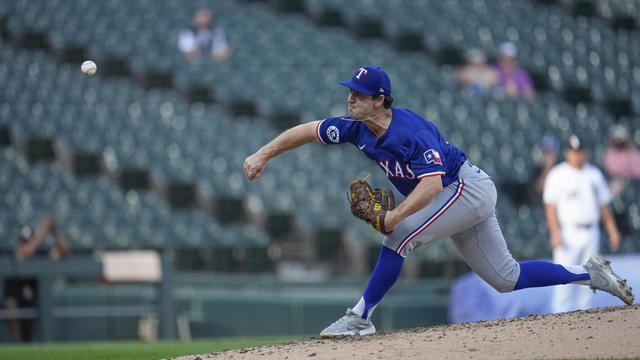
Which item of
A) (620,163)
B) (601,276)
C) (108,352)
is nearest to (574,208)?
(601,276)

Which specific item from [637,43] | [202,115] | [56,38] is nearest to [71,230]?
[202,115]

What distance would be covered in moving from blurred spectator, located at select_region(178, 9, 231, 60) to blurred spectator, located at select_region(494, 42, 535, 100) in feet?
13.8

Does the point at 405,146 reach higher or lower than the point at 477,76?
lower

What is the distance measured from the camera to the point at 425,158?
13.3 feet

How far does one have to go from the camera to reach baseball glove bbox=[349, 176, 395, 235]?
4141mm

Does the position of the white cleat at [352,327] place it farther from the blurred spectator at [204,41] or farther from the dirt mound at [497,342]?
the blurred spectator at [204,41]

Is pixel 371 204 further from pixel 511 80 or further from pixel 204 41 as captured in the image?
pixel 204 41

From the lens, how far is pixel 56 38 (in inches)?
530

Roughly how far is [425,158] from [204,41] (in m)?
9.84

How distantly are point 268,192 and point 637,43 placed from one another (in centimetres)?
789

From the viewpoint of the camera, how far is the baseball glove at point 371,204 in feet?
13.6

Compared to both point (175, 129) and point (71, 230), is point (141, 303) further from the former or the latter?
point (175, 129)

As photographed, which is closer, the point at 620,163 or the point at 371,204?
the point at 371,204

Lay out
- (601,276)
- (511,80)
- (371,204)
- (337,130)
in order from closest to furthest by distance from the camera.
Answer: (371,204), (337,130), (601,276), (511,80)
